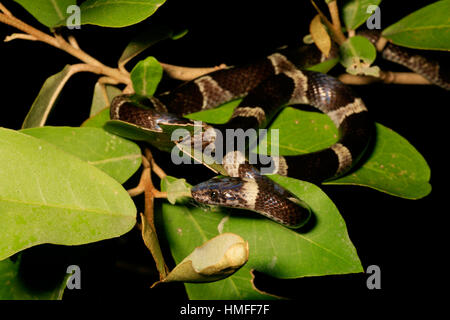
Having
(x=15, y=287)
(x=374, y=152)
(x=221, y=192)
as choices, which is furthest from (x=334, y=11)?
(x=15, y=287)

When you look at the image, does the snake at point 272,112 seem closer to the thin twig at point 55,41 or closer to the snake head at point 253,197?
the snake head at point 253,197

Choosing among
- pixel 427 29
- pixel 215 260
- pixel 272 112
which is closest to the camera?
pixel 215 260

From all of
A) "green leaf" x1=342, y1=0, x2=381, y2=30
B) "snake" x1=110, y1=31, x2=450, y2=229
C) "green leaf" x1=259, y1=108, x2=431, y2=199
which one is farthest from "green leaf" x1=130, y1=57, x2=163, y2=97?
"green leaf" x1=342, y1=0, x2=381, y2=30

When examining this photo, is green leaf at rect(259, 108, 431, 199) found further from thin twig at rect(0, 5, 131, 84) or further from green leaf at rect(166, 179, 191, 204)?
thin twig at rect(0, 5, 131, 84)

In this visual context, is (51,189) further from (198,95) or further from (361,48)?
(198,95)

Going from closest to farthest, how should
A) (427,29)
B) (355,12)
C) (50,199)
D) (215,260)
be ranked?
(215,260) < (50,199) < (427,29) < (355,12)

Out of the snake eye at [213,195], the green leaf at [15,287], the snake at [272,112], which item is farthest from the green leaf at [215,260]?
the green leaf at [15,287]

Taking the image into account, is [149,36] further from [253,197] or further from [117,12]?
[253,197]

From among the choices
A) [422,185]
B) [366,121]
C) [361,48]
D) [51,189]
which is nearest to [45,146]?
[51,189]
